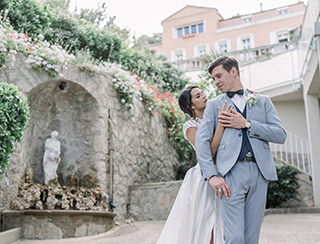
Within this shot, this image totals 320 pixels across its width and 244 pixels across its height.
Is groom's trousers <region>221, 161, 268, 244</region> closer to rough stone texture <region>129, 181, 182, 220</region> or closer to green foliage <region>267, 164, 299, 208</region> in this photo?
rough stone texture <region>129, 181, 182, 220</region>

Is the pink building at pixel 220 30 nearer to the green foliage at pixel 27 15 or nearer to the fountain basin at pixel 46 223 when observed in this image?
the green foliage at pixel 27 15

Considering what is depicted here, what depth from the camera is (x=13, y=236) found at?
4.58 metres

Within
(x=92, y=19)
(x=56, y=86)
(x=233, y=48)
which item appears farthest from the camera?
(x=233, y=48)

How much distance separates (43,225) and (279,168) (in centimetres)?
584

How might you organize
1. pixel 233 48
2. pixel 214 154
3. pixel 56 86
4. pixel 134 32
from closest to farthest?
1. pixel 214 154
2. pixel 56 86
3. pixel 134 32
4. pixel 233 48

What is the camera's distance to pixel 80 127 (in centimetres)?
642

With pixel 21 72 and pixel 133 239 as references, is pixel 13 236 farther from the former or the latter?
pixel 21 72

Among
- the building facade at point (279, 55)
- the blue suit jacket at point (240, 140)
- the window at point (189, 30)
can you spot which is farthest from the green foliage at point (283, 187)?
the window at point (189, 30)

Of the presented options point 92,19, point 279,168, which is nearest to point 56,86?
point 279,168

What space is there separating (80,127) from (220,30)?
59.0 ft

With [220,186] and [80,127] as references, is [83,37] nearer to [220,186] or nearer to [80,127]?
[80,127]

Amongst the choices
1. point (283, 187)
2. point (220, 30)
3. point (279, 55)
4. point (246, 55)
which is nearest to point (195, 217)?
point (283, 187)

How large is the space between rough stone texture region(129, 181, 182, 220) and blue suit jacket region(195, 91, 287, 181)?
174 inches

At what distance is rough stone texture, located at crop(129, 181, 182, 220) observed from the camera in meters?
6.41
